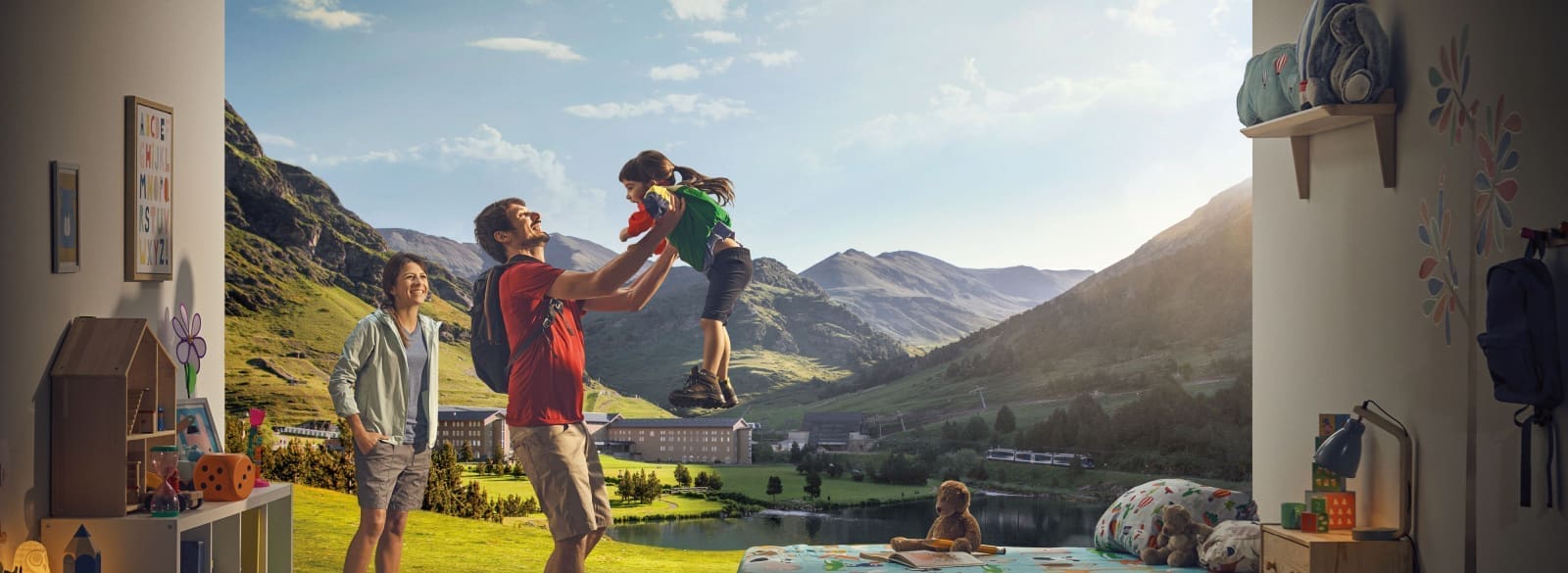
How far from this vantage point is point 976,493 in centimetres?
585

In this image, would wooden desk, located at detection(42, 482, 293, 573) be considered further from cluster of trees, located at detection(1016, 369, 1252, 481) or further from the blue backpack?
the blue backpack

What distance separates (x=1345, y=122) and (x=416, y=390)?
402 cm

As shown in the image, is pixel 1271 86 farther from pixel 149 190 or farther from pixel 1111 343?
pixel 149 190

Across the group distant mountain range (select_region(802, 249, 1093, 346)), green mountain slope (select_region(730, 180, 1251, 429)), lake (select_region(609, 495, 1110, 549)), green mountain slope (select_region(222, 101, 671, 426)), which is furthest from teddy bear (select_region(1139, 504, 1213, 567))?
green mountain slope (select_region(222, 101, 671, 426))

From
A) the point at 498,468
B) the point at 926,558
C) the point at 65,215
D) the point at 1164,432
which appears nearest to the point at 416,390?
the point at 498,468

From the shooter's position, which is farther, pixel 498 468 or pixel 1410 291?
pixel 498 468

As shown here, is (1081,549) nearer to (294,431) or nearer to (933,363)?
(933,363)

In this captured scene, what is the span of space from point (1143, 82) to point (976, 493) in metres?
2.40

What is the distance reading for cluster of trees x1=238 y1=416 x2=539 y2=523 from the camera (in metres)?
5.66

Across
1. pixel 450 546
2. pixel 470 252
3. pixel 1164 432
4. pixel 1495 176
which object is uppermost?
pixel 1495 176

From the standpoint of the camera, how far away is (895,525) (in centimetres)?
581

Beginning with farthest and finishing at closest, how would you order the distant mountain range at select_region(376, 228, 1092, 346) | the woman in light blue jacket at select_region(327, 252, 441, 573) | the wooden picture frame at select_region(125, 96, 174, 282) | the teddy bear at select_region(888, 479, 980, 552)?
the distant mountain range at select_region(376, 228, 1092, 346) → the woman in light blue jacket at select_region(327, 252, 441, 573) → the teddy bear at select_region(888, 479, 980, 552) → the wooden picture frame at select_region(125, 96, 174, 282)

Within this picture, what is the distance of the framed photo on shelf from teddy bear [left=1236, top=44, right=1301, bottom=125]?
13.7 ft

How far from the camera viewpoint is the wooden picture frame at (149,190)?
3.86 meters
